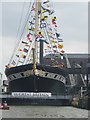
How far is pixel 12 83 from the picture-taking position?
2576 inches

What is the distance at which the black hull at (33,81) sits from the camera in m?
62.2

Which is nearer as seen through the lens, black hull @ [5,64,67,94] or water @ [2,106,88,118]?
water @ [2,106,88,118]

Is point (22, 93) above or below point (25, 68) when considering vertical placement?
below

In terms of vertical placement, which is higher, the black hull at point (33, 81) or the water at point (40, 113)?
the black hull at point (33, 81)

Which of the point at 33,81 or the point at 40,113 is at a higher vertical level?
the point at 33,81

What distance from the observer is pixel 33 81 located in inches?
2443

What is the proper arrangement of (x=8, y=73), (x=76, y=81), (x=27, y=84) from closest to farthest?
(x=27, y=84)
(x=8, y=73)
(x=76, y=81)

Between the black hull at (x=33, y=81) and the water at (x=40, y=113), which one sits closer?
the water at (x=40, y=113)

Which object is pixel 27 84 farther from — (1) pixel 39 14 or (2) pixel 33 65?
(1) pixel 39 14

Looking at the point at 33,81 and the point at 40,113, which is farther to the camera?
the point at 33,81

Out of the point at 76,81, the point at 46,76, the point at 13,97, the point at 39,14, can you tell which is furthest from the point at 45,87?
the point at 76,81

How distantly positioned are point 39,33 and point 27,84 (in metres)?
8.56

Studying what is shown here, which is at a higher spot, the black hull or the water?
the black hull

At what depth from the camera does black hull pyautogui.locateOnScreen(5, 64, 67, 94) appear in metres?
62.2
